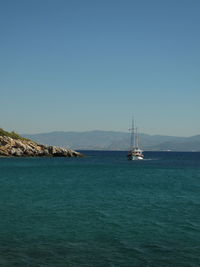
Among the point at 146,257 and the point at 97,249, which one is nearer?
the point at 146,257

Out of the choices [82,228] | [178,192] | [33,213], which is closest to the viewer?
[82,228]

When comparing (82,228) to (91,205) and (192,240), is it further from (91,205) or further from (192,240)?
(91,205)

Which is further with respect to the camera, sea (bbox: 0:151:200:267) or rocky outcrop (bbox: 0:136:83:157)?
rocky outcrop (bbox: 0:136:83:157)

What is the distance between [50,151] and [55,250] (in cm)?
16626

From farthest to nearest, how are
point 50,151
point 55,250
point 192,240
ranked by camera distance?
point 50,151
point 192,240
point 55,250

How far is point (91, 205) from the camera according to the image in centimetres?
4197

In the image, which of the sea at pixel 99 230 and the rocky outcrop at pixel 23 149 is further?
the rocky outcrop at pixel 23 149

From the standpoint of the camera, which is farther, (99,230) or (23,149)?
(23,149)

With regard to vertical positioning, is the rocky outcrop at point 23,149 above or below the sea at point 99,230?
above

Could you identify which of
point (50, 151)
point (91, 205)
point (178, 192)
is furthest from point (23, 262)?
point (50, 151)

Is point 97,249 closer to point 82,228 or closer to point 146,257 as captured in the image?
point 146,257

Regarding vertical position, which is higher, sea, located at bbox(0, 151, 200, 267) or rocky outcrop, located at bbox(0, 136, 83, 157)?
rocky outcrop, located at bbox(0, 136, 83, 157)

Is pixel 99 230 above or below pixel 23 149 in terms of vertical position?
below

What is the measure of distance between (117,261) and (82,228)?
8699 mm
